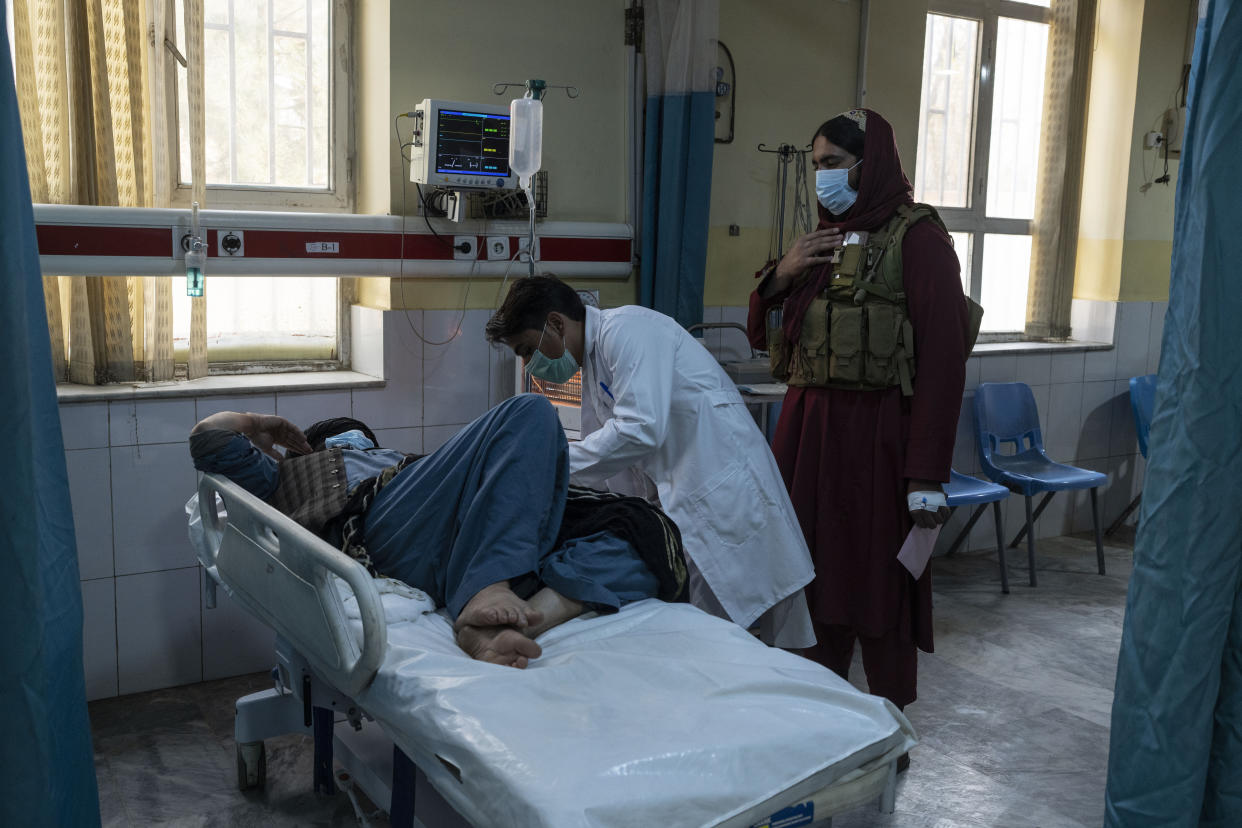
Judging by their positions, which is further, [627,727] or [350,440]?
[350,440]

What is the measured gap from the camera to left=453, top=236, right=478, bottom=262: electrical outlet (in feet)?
11.8

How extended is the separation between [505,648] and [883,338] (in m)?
1.25

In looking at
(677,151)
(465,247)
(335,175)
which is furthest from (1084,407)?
(335,175)

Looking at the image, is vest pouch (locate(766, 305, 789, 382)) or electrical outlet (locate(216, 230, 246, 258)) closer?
vest pouch (locate(766, 305, 789, 382))

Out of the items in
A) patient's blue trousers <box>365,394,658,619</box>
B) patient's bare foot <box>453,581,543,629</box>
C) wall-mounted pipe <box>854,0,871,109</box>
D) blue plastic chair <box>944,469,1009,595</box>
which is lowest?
blue plastic chair <box>944,469,1009,595</box>

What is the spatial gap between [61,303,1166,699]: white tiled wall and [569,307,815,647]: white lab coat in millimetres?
1168

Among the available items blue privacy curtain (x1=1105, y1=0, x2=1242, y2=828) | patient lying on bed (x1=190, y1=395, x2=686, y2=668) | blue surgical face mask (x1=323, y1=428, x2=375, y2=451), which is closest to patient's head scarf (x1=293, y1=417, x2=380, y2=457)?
blue surgical face mask (x1=323, y1=428, x2=375, y2=451)

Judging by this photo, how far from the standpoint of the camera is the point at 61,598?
1.40 m

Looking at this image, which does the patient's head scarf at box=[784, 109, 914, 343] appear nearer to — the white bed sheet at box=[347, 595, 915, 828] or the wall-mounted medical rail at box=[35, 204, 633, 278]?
the white bed sheet at box=[347, 595, 915, 828]

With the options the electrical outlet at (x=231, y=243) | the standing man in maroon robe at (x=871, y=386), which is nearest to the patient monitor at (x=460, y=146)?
the electrical outlet at (x=231, y=243)

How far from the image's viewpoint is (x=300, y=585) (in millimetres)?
1921

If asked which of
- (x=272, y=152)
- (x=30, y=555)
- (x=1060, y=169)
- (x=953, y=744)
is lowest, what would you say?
(x=953, y=744)

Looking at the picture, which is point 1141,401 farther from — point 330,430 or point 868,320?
point 330,430

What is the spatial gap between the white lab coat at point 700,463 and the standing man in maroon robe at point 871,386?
Result: 0.56ft
